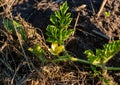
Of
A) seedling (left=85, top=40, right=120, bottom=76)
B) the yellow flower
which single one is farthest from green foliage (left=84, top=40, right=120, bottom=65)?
the yellow flower

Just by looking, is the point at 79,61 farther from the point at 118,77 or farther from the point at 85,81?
the point at 118,77

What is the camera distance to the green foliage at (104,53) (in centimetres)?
233

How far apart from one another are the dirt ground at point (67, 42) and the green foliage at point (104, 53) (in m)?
0.20

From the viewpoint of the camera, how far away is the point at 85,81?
256cm

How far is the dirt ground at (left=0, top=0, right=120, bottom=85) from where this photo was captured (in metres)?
2.57

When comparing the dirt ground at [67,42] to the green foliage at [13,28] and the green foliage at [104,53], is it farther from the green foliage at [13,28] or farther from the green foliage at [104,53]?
the green foliage at [104,53]

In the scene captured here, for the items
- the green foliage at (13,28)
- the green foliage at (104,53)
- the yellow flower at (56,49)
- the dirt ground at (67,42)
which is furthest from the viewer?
the green foliage at (13,28)

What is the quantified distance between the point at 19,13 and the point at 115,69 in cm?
102

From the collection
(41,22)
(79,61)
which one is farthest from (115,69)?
(41,22)

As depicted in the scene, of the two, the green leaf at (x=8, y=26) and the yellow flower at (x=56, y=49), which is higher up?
the green leaf at (x=8, y=26)

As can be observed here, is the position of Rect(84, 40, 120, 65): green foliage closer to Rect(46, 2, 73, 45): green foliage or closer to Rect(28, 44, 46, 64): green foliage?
Rect(46, 2, 73, 45): green foliage

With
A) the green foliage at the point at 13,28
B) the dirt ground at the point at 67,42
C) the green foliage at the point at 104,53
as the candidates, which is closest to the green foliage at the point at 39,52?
the dirt ground at the point at 67,42

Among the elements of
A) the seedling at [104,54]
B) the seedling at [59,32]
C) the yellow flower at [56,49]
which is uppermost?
the seedling at [59,32]

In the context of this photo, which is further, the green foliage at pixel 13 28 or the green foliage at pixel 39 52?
the green foliage at pixel 13 28
